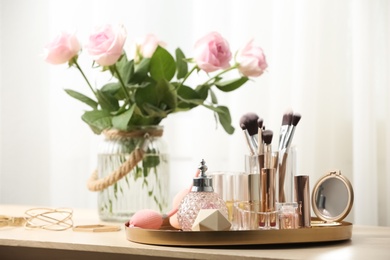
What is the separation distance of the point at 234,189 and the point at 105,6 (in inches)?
42.4

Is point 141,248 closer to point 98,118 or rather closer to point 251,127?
point 251,127

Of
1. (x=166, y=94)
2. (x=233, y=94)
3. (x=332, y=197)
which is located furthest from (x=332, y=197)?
(x=233, y=94)

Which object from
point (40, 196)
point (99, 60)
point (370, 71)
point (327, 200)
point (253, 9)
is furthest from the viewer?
point (40, 196)

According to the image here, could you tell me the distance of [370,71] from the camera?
164 centimetres

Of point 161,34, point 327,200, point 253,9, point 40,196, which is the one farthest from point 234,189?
point 40,196

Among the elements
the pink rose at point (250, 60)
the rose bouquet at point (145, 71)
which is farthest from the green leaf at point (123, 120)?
the pink rose at point (250, 60)

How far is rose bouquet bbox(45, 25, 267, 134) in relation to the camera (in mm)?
1372

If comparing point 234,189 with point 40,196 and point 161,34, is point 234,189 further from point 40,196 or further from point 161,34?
point 40,196

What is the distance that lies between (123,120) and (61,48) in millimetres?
193

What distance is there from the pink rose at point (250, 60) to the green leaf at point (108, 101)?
0.26 metres

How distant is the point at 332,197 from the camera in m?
1.13

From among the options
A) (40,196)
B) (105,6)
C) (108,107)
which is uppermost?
(105,6)

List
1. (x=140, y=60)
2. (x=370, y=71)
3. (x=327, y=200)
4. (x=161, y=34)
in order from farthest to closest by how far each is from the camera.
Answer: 1. (x=161, y=34)
2. (x=370, y=71)
3. (x=140, y=60)
4. (x=327, y=200)

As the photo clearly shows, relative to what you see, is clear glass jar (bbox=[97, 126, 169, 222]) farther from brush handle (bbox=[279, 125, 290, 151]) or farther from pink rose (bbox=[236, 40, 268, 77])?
brush handle (bbox=[279, 125, 290, 151])
